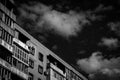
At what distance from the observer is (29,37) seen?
46.1 meters

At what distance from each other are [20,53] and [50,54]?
1074 centimetres

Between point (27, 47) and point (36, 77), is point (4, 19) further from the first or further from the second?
point (36, 77)

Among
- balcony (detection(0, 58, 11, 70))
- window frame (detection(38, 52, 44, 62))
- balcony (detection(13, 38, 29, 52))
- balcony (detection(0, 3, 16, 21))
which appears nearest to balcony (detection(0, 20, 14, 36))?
balcony (detection(0, 3, 16, 21))

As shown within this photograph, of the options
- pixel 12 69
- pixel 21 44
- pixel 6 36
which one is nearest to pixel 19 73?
pixel 12 69

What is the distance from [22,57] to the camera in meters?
40.2

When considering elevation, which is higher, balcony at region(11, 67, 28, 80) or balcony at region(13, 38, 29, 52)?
balcony at region(13, 38, 29, 52)

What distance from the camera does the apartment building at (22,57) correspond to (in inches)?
1389

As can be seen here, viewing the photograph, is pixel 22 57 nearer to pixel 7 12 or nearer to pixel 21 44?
pixel 21 44

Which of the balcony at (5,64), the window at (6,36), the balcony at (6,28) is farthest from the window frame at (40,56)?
the balcony at (5,64)

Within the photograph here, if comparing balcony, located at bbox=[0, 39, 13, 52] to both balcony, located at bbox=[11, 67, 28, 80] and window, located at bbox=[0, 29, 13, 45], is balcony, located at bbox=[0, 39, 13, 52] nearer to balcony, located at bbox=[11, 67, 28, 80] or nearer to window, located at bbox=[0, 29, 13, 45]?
window, located at bbox=[0, 29, 13, 45]

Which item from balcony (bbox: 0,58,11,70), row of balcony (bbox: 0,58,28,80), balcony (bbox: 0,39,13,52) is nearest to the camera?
balcony (bbox: 0,58,11,70)

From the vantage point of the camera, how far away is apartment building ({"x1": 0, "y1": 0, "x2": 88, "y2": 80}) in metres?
35.3

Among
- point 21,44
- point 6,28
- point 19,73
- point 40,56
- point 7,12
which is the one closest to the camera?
point 6,28

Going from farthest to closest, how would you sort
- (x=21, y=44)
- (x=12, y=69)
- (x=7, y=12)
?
(x=21, y=44) → (x=7, y=12) → (x=12, y=69)
